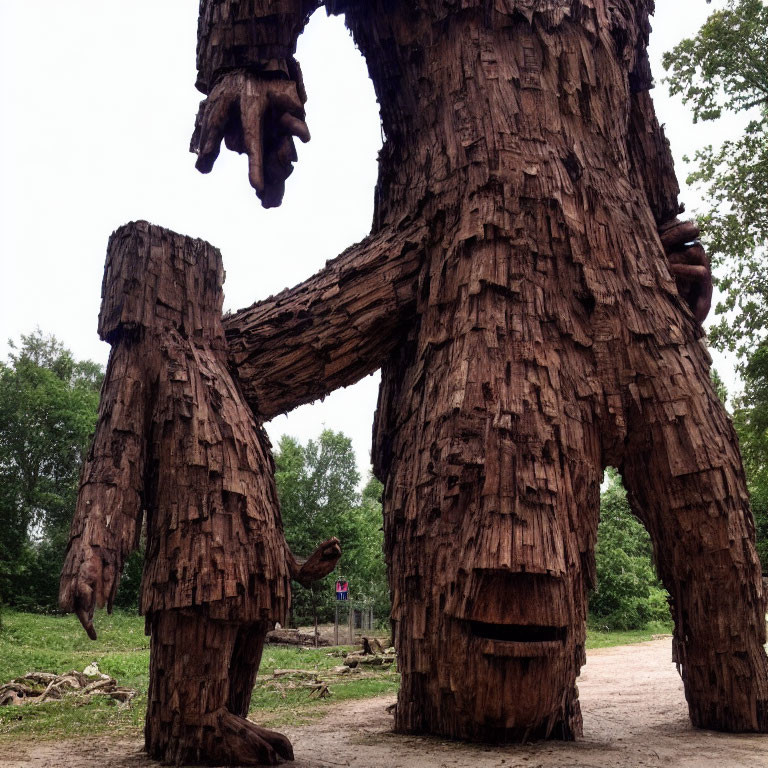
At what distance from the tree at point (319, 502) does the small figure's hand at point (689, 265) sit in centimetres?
1387

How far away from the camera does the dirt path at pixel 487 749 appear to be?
8.14ft

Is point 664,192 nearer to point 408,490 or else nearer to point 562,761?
point 408,490

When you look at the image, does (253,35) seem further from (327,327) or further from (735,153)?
(735,153)

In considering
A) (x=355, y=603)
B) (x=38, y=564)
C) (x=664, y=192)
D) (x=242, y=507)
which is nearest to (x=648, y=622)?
(x=355, y=603)

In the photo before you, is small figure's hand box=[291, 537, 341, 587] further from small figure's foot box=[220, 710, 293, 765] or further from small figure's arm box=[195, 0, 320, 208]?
small figure's arm box=[195, 0, 320, 208]

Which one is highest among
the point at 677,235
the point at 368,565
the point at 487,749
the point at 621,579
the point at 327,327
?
the point at 677,235

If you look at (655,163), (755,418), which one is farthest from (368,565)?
(655,163)

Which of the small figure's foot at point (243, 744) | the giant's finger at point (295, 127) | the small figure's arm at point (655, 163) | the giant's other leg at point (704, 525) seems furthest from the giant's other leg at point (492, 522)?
the small figure's arm at point (655, 163)

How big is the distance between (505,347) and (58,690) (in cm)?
535

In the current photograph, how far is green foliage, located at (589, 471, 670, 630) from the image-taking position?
20.1 metres

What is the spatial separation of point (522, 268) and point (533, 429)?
2.20ft

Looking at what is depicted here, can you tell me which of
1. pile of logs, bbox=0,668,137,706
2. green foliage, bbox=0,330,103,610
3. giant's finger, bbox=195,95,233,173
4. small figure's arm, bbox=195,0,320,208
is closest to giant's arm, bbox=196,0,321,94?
small figure's arm, bbox=195,0,320,208

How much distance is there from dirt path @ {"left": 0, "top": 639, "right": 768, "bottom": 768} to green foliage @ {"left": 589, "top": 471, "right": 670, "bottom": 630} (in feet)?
53.8

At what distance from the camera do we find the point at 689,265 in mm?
3754
